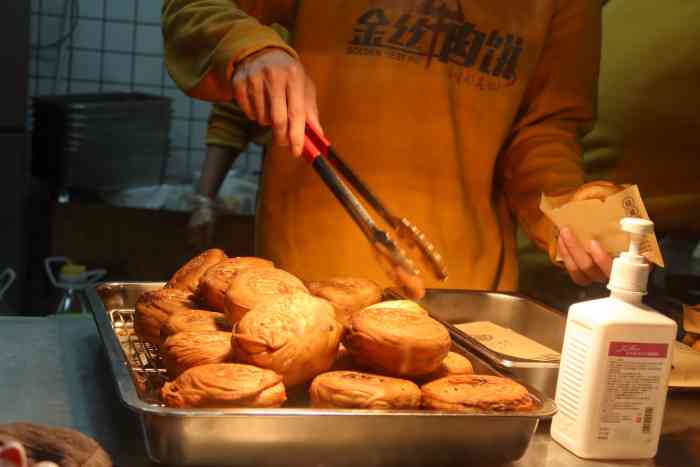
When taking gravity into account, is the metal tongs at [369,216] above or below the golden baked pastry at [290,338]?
above

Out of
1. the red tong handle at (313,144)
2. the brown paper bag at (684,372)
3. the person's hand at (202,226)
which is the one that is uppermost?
the red tong handle at (313,144)

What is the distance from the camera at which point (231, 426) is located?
81 centimetres

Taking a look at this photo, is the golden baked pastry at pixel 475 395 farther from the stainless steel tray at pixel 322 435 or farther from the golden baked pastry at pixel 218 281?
the golden baked pastry at pixel 218 281

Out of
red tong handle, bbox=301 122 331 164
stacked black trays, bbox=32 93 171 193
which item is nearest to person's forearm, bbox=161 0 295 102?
red tong handle, bbox=301 122 331 164

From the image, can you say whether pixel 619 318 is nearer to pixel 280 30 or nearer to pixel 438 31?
pixel 438 31

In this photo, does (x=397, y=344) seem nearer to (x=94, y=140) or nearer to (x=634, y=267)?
(x=634, y=267)

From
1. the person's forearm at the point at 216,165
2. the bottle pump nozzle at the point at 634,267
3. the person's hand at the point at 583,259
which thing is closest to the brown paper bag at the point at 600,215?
the person's hand at the point at 583,259

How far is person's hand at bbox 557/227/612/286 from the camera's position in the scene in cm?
127

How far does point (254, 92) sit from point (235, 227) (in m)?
1.53

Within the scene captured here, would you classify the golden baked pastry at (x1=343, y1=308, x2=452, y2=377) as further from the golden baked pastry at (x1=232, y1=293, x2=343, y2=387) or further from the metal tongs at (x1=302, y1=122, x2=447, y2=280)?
the metal tongs at (x1=302, y1=122, x2=447, y2=280)

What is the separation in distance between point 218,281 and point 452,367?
28 cm

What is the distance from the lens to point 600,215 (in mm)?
1221

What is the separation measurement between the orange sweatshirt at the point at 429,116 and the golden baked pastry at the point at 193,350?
58cm

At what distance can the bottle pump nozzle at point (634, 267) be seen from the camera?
0.91m
